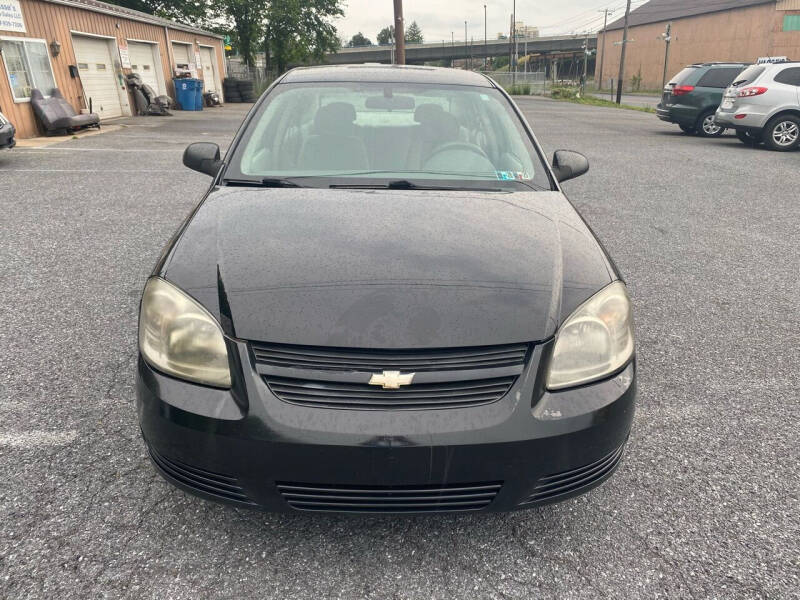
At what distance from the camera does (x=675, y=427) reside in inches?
100

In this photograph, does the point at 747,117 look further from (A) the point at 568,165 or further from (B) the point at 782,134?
(A) the point at 568,165

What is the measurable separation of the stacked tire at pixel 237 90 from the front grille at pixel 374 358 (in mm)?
30463

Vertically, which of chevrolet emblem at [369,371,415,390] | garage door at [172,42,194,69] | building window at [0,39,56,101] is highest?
garage door at [172,42,194,69]

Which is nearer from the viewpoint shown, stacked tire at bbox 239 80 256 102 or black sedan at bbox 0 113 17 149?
black sedan at bbox 0 113 17 149

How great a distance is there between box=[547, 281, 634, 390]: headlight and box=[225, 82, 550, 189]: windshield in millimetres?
975

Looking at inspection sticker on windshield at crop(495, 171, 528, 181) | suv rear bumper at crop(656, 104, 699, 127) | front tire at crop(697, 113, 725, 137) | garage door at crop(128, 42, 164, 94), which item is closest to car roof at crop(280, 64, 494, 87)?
inspection sticker on windshield at crop(495, 171, 528, 181)

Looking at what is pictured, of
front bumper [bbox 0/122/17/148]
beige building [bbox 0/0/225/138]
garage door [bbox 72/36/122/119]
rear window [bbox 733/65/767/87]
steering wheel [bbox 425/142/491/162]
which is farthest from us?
garage door [bbox 72/36/122/119]

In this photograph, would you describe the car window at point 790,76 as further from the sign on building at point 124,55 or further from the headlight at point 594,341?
the sign on building at point 124,55

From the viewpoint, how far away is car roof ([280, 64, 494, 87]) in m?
3.18

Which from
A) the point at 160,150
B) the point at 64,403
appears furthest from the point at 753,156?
the point at 64,403

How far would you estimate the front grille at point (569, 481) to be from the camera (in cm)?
166

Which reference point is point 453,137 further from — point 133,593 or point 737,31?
point 737,31

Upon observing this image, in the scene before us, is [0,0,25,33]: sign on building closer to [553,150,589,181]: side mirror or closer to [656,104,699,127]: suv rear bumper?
[553,150,589,181]: side mirror

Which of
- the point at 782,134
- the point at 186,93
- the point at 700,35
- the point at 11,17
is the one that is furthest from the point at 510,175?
the point at 700,35
